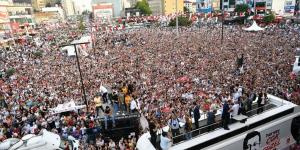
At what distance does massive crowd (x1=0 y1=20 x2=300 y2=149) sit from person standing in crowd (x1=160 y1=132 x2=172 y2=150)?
0.05 metres

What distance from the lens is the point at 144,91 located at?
18141 mm

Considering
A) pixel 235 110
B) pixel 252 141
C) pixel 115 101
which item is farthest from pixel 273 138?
pixel 115 101

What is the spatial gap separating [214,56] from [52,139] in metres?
20.5

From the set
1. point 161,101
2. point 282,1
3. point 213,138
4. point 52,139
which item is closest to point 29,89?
point 161,101

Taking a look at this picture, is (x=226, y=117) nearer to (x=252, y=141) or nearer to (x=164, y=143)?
(x=252, y=141)

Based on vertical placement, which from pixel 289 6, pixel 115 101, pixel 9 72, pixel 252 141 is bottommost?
pixel 9 72

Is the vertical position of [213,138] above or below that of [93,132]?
above

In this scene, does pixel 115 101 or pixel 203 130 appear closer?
pixel 203 130

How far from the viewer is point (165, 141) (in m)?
7.80

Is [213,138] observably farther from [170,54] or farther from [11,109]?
[170,54]

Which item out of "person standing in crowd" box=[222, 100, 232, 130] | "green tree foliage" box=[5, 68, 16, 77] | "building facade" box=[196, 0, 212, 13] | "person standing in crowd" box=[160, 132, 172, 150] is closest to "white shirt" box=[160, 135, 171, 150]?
"person standing in crowd" box=[160, 132, 172, 150]

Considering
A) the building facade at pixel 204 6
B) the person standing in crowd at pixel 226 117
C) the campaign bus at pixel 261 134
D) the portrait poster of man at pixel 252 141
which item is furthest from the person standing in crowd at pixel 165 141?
the building facade at pixel 204 6

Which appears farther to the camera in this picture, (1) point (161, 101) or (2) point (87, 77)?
(2) point (87, 77)

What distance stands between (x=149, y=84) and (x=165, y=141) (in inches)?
467
